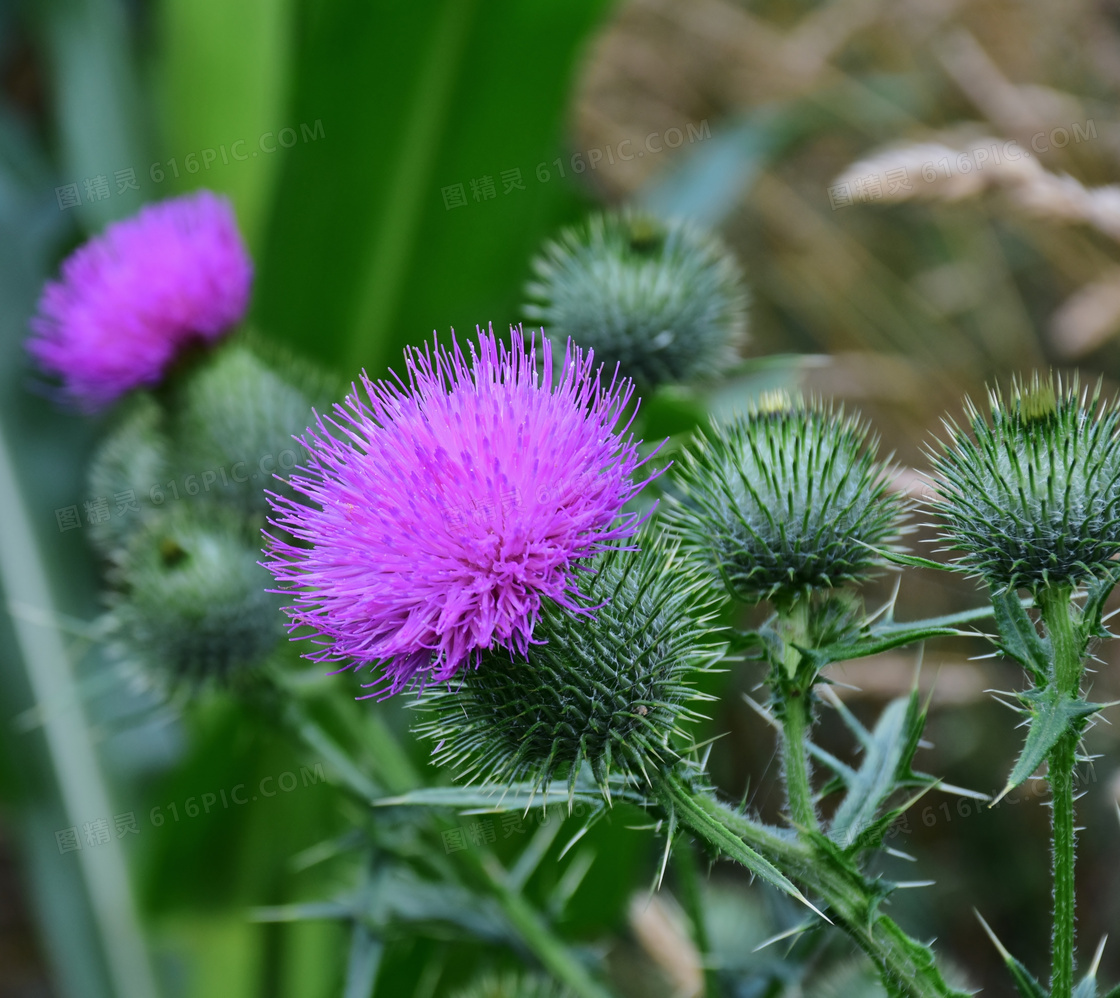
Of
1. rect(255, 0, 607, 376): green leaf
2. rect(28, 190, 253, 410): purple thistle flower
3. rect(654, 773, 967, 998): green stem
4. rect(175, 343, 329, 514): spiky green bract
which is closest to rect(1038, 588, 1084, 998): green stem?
rect(654, 773, 967, 998): green stem

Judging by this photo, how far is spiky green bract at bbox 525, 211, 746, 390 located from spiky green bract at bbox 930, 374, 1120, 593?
116cm

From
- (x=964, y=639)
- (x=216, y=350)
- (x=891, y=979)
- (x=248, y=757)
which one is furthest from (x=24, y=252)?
(x=891, y=979)

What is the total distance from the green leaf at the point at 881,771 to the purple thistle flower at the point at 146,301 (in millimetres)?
2663

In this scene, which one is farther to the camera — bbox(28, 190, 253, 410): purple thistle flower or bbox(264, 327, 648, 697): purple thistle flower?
bbox(28, 190, 253, 410): purple thistle flower

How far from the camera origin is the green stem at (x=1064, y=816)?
1566 mm

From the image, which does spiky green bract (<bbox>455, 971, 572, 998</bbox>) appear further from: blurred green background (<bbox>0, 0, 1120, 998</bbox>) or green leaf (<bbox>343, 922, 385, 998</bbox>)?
blurred green background (<bbox>0, 0, 1120, 998</bbox>)

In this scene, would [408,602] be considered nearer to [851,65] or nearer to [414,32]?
[414,32]

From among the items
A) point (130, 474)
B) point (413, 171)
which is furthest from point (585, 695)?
point (413, 171)

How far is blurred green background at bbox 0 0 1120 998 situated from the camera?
14.6 feet

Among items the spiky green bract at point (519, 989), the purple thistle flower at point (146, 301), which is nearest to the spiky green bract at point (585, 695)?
the spiky green bract at point (519, 989)

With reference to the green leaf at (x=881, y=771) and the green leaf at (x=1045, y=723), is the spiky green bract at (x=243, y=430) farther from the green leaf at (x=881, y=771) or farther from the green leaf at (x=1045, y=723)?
the green leaf at (x=1045, y=723)

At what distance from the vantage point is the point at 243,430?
3312 millimetres

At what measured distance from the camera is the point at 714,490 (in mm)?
2141

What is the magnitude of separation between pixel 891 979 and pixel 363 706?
1.58m
